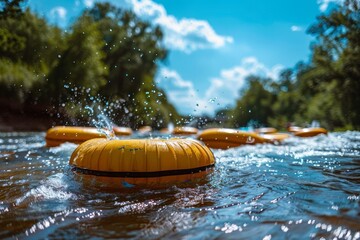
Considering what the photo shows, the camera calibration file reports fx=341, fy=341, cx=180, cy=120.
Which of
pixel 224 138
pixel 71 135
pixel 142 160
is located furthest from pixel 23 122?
pixel 142 160

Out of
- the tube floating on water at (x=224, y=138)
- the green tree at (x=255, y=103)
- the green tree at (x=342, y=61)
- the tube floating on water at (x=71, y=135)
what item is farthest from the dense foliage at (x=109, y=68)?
the green tree at (x=255, y=103)

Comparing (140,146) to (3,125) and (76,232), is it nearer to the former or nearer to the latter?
(76,232)

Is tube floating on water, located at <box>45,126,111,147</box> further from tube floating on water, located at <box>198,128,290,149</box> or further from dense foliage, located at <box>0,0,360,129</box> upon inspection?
dense foliage, located at <box>0,0,360,129</box>

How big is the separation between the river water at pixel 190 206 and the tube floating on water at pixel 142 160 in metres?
0.14

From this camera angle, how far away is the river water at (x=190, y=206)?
2355mm

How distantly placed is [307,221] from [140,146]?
1.98 metres

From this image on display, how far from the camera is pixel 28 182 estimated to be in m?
4.02

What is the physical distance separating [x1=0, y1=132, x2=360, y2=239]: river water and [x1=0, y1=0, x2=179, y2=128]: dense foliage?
14.9 metres

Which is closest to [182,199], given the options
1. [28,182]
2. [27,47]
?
[28,182]

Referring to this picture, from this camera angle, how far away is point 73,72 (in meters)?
23.5

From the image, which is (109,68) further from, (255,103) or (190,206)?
(255,103)

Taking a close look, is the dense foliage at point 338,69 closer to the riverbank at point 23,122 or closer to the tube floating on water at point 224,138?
the tube floating on water at point 224,138

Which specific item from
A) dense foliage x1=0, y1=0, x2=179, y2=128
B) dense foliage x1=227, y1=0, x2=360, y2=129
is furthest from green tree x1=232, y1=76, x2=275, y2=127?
dense foliage x1=0, y1=0, x2=179, y2=128

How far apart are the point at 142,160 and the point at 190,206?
38.2 inches
